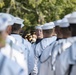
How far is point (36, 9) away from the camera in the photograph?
31016mm

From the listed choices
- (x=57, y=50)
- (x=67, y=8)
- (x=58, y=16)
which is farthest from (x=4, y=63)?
(x=67, y=8)

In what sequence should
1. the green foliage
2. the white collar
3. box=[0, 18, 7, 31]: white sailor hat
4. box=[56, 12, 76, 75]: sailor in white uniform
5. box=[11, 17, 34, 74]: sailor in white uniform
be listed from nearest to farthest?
box=[0, 18, 7, 31]: white sailor hat → box=[56, 12, 76, 75]: sailor in white uniform → box=[11, 17, 34, 74]: sailor in white uniform → the white collar → the green foliage

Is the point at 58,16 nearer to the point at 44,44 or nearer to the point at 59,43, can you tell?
the point at 44,44

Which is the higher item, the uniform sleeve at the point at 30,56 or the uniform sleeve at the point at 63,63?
the uniform sleeve at the point at 63,63

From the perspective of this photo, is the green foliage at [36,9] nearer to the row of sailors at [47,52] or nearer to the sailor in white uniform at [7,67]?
the row of sailors at [47,52]

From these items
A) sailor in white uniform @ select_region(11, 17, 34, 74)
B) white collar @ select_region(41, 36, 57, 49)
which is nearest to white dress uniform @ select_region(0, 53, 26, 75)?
sailor in white uniform @ select_region(11, 17, 34, 74)

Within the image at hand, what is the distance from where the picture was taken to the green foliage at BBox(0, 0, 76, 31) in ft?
95.0

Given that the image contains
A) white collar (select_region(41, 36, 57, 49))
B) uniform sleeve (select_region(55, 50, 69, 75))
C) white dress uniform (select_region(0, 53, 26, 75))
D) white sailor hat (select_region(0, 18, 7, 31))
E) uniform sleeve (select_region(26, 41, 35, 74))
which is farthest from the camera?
uniform sleeve (select_region(26, 41, 35, 74))

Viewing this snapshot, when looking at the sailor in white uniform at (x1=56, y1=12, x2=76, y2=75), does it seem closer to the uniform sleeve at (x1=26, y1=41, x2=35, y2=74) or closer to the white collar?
the white collar

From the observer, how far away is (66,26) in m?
6.94

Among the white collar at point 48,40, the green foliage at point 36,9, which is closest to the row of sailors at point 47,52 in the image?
the white collar at point 48,40

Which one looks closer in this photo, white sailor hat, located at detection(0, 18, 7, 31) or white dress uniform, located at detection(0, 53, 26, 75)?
white dress uniform, located at detection(0, 53, 26, 75)

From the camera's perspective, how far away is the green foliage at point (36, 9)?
29.0 metres

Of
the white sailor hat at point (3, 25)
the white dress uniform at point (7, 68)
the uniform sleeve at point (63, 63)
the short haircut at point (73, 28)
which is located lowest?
the uniform sleeve at point (63, 63)
